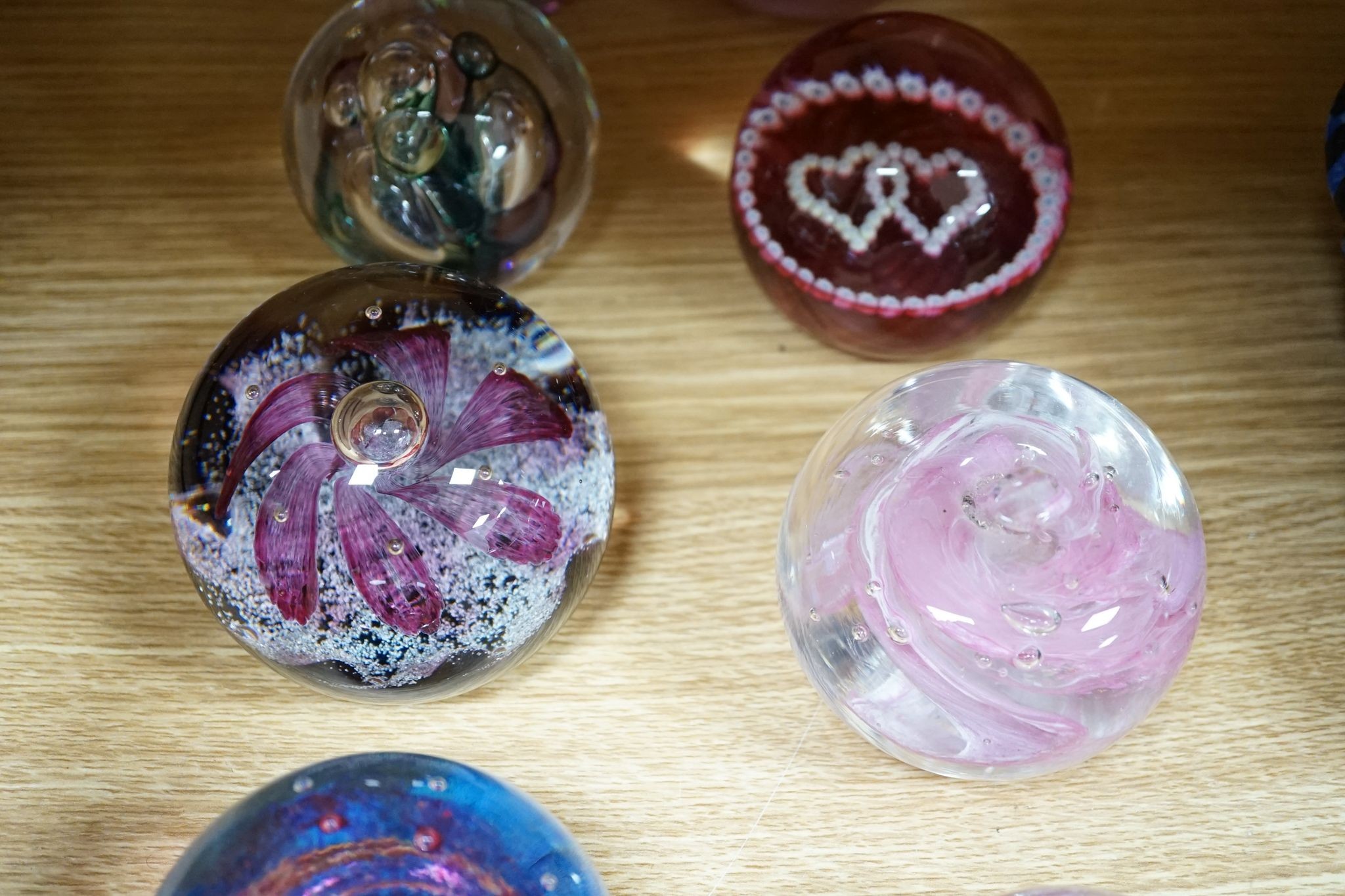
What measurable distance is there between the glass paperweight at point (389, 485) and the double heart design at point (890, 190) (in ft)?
0.54

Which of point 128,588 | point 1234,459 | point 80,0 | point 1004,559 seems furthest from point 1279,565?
point 80,0

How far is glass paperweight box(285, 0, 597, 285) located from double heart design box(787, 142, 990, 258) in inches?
4.5

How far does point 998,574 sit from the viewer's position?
1.67ft

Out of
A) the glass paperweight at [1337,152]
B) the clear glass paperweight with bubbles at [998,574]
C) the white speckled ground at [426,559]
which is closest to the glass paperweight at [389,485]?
the white speckled ground at [426,559]

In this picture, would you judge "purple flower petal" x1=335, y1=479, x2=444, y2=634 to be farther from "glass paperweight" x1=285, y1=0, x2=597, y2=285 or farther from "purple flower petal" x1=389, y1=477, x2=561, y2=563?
"glass paperweight" x1=285, y1=0, x2=597, y2=285

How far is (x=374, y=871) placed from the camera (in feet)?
1.59

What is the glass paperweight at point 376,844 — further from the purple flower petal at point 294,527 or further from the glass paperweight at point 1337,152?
the glass paperweight at point 1337,152

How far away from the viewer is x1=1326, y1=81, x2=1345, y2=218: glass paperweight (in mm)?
622

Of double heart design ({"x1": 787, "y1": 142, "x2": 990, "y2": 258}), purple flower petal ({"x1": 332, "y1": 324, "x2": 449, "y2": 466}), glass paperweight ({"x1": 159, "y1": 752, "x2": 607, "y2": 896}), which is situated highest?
purple flower petal ({"x1": 332, "y1": 324, "x2": 449, "y2": 466})

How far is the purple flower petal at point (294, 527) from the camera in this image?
0.52 metres

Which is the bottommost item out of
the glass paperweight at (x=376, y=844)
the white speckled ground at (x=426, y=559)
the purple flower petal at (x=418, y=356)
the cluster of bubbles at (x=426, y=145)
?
the glass paperweight at (x=376, y=844)

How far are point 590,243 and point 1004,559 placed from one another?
0.30m

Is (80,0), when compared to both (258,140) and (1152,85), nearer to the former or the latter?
(258,140)

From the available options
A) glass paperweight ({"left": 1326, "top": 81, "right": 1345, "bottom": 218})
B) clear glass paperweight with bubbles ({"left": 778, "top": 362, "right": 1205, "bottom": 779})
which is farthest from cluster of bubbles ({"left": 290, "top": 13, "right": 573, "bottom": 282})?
glass paperweight ({"left": 1326, "top": 81, "right": 1345, "bottom": 218})
